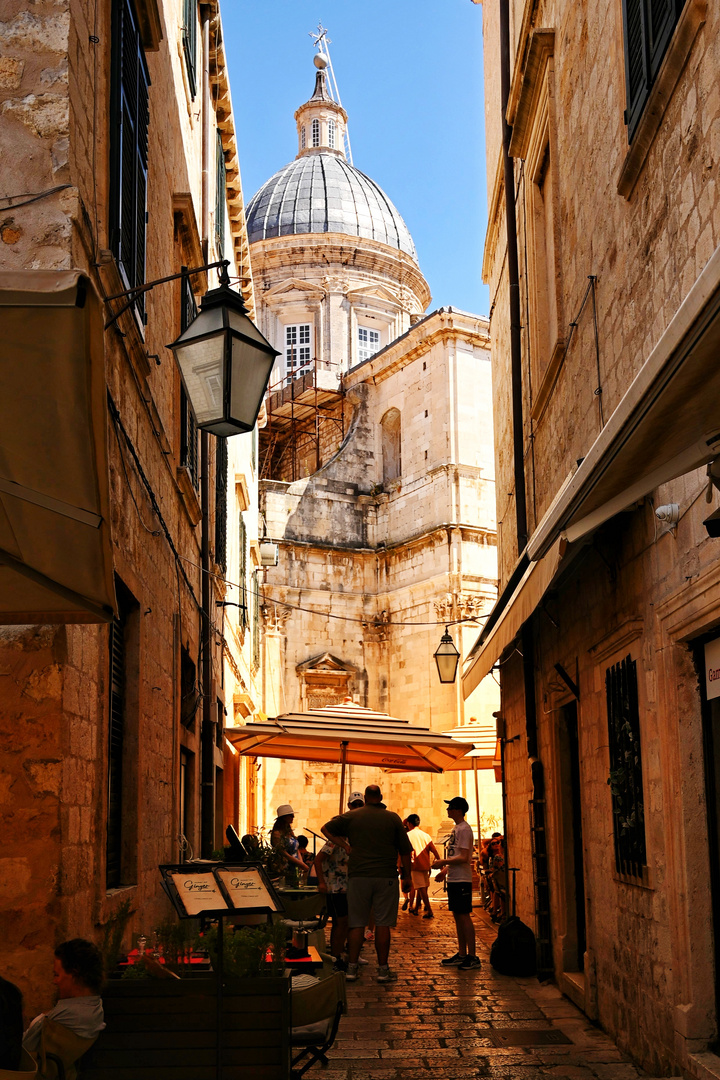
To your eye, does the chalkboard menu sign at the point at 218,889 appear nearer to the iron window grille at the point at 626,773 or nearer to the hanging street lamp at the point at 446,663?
the iron window grille at the point at 626,773

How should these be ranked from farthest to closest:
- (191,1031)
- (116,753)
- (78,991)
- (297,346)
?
(297,346) → (116,753) → (191,1031) → (78,991)

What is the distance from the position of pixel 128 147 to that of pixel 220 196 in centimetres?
879

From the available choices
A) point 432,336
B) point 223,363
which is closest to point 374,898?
point 223,363

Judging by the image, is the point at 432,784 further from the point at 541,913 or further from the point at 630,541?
the point at 630,541

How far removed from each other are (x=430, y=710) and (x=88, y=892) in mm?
22112

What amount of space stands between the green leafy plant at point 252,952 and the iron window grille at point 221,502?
8680 millimetres

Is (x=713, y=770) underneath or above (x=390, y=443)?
underneath

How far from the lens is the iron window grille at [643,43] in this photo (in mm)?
5043

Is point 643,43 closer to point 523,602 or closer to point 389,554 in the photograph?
point 523,602

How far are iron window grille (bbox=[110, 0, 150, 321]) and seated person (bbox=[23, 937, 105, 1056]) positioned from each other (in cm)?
323

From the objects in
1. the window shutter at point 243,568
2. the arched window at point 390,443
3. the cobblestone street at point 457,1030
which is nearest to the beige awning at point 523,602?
the cobblestone street at point 457,1030

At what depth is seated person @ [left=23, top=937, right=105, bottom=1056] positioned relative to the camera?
12.2 ft

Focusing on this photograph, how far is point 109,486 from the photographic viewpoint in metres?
3.70

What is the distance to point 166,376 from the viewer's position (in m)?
8.64
